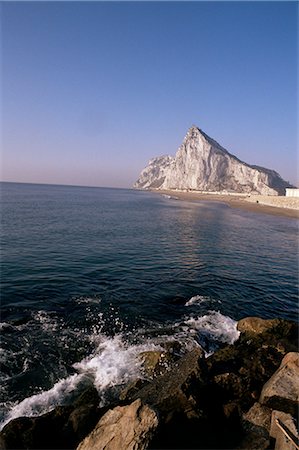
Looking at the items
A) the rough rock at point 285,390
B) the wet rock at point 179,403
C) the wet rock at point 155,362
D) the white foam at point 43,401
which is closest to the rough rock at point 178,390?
the wet rock at point 179,403

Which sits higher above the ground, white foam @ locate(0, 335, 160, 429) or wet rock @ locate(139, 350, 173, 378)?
wet rock @ locate(139, 350, 173, 378)

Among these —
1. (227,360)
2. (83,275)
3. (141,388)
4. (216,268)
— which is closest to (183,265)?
(216,268)

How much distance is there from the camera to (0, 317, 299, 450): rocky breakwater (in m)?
7.23

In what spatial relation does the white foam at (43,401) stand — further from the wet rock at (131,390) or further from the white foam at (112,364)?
the wet rock at (131,390)

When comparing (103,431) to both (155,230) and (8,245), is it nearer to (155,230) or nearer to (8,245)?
(8,245)

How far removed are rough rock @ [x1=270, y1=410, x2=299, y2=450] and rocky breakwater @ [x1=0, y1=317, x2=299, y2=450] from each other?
2 centimetres

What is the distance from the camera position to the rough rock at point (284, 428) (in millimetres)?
7066

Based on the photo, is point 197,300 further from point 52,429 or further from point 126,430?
point 126,430

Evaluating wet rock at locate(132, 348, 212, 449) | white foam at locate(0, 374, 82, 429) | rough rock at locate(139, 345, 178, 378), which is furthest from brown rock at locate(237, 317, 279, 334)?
white foam at locate(0, 374, 82, 429)

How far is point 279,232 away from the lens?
179 ft

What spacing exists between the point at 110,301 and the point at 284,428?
46.5ft

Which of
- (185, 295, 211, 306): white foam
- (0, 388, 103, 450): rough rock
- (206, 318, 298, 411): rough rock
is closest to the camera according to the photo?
(0, 388, 103, 450): rough rock

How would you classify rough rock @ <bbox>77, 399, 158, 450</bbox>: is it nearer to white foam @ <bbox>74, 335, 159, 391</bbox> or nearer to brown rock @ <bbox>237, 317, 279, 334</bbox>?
white foam @ <bbox>74, 335, 159, 391</bbox>

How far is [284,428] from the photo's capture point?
7.42 metres
